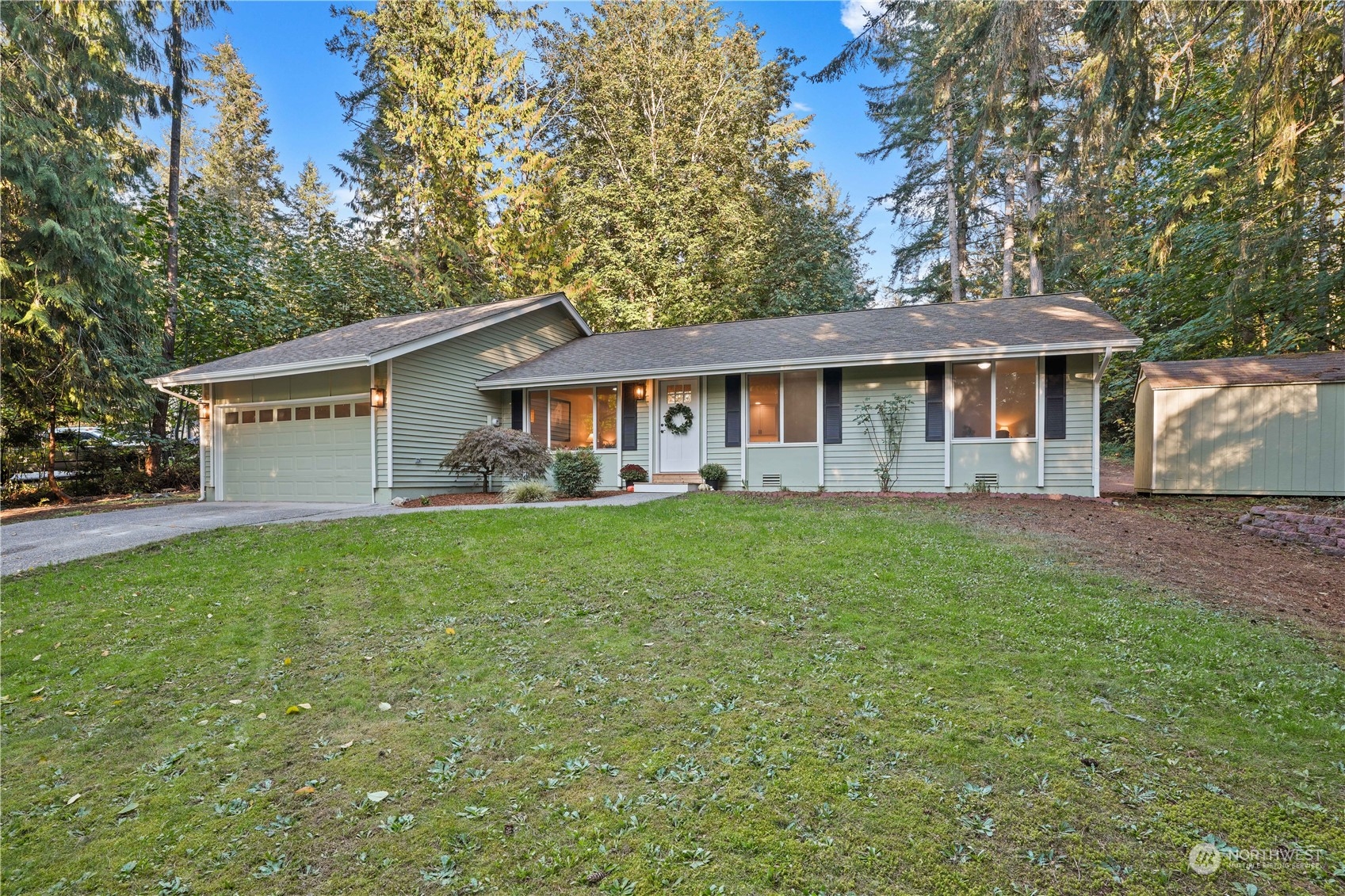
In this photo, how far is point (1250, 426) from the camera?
9.41m

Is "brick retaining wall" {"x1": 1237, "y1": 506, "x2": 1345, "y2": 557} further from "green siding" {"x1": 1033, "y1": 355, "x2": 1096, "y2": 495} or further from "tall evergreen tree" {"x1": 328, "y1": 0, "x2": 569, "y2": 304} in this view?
"tall evergreen tree" {"x1": 328, "y1": 0, "x2": 569, "y2": 304}

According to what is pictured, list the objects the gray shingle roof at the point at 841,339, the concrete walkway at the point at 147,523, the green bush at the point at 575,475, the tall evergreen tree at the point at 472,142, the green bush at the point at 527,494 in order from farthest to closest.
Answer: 1. the tall evergreen tree at the point at 472,142
2. the green bush at the point at 575,475
3. the green bush at the point at 527,494
4. the gray shingle roof at the point at 841,339
5. the concrete walkway at the point at 147,523

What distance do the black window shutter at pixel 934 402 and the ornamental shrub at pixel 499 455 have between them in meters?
6.78

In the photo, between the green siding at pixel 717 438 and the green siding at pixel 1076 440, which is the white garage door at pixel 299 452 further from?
the green siding at pixel 1076 440

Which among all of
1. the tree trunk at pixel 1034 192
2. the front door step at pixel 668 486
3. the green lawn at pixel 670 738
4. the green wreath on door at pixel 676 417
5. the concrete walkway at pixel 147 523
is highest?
the tree trunk at pixel 1034 192

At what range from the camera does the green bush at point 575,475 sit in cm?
1087

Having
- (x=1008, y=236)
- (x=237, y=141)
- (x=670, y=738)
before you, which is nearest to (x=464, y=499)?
(x=670, y=738)

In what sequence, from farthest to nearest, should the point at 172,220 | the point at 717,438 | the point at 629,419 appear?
the point at 172,220 → the point at 629,419 → the point at 717,438

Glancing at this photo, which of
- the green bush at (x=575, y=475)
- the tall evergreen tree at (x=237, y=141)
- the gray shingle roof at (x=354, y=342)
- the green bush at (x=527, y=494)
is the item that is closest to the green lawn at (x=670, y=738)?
the green bush at (x=527, y=494)

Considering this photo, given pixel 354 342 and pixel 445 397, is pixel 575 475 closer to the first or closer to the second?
pixel 445 397

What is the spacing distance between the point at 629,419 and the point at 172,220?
1266cm

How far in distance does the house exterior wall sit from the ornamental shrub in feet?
34.0

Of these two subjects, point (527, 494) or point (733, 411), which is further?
point (733, 411)

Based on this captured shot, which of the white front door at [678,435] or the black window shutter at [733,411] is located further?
the white front door at [678,435]
